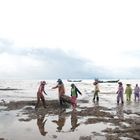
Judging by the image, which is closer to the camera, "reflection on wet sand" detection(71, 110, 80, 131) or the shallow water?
the shallow water

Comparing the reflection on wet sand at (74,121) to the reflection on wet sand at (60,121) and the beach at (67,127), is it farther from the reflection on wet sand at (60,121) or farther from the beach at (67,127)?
the reflection on wet sand at (60,121)

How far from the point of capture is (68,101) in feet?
84.8

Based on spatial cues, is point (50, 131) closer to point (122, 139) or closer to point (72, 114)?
point (122, 139)

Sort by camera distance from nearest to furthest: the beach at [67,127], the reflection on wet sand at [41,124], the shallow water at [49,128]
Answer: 1. the beach at [67,127]
2. the shallow water at [49,128]
3. the reflection on wet sand at [41,124]

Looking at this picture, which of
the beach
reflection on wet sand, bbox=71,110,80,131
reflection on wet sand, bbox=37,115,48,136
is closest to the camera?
the beach

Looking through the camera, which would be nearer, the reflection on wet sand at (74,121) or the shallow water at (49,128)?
the shallow water at (49,128)

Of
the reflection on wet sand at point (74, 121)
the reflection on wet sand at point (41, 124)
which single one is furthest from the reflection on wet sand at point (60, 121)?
the reflection on wet sand at point (41, 124)

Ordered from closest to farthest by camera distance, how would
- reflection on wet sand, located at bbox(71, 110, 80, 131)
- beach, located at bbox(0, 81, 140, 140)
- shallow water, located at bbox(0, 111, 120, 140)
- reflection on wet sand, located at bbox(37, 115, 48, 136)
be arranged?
beach, located at bbox(0, 81, 140, 140), shallow water, located at bbox(0, 111, 120, 140), reflection on wet sand, located at bbox(37, 115, 48, 136), reflection on wet sand, located at bbox(71, 110, 80, 131)

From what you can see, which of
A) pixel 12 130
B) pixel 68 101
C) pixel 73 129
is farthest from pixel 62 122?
pixel 68 101

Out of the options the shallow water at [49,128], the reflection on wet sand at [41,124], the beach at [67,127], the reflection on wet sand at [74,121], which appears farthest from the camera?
the reflection on wet sand at [74,121]

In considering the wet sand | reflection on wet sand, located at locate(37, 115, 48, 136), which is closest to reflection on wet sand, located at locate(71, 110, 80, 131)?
the wet sand

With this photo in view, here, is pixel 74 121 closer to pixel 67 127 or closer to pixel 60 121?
pixel 60 121

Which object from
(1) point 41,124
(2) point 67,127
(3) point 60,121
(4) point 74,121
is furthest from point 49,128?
(4) point 74,121

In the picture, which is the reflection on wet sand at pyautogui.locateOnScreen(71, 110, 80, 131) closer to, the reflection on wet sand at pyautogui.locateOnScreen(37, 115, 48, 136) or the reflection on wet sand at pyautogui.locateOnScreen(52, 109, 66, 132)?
the reflection on wet sand at pyautogui.locateOnScreen(52, 109, 66, 132)
